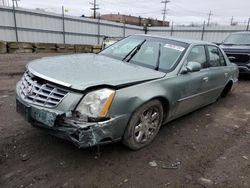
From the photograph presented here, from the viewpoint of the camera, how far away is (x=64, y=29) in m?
18.4

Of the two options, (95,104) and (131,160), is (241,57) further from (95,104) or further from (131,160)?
(95,104)

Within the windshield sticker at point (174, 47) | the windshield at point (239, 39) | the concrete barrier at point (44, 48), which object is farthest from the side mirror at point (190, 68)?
the concrete barrier at point (44, 48)

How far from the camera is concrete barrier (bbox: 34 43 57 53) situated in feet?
47.1

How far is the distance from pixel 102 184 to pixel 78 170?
37 cm

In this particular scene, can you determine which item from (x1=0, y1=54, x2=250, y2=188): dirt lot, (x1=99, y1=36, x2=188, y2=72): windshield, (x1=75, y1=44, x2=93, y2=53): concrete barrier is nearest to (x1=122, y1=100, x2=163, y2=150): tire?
(x1=0, y1=54, x2=250, y2=188): dirt lot

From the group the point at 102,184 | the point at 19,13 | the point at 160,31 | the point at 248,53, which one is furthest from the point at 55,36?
the point at 102,184

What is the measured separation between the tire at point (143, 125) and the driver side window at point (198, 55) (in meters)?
1.19

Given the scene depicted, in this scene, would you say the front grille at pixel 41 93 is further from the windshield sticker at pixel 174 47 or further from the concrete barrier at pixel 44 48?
the concrete barrier at pixel 44 48

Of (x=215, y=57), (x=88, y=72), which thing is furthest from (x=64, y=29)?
(x=88, y=72)

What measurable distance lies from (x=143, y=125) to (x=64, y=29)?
1754 centimetres

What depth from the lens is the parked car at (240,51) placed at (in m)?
7.81

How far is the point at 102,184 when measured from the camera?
2299mm

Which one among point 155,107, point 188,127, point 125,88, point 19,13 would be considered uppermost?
point 19,13

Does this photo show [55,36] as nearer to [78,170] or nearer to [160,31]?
[160,31]
